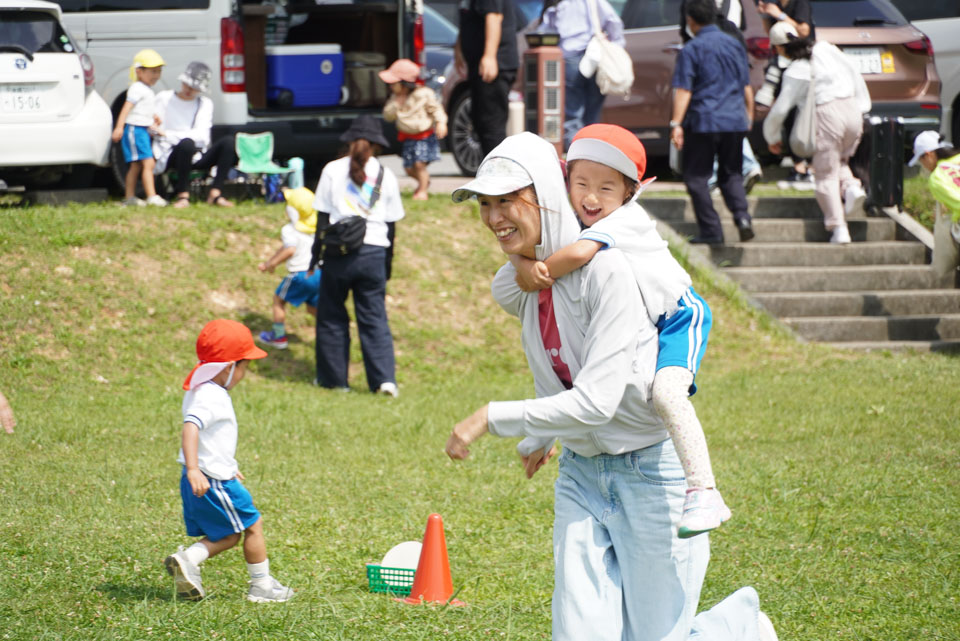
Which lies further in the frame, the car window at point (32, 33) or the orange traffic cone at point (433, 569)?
the car window at point (32, 33)

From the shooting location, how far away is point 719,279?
37.8 feet

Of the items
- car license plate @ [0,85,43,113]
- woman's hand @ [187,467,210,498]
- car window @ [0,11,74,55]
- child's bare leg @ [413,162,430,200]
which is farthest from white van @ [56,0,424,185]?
woman's hand @ [187,467,210,498]

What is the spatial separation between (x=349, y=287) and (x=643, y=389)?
626cm

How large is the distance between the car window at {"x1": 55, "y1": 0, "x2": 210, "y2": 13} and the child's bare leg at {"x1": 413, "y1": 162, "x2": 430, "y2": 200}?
2.64 metres

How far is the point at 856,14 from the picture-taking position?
45.9ft

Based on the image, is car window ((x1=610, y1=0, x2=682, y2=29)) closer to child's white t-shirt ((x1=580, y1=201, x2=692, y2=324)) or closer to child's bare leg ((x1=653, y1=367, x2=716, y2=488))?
child's white t-shirt ((x1=580, y1=201, x2=692, y2=324))

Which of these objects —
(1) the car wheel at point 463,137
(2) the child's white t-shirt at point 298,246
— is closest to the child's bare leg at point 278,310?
(2) the child's white t-shirt at point 298,246

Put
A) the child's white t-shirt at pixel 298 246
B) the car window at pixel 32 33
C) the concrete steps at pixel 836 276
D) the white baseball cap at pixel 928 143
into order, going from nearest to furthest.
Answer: the child's white t-shirt at pixel 298 246 → the white baseball cap at pixel 928 143 → the car window at pixel 32 33 → the concrete steps at pixel 836 276

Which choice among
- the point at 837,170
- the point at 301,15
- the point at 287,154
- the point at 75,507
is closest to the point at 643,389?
the point at 75,507

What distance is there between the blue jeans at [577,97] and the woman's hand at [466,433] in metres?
9.04

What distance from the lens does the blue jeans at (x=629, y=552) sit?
3.51 metres

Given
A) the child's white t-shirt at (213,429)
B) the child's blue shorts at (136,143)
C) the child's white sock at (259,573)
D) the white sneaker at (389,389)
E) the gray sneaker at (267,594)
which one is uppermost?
the child's blue shorts at (136,143)

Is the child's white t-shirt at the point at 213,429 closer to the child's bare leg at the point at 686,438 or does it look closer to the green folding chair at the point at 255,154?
the child's bare leg at the point at 686,438

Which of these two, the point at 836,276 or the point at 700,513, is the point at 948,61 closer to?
the point at 836,276
